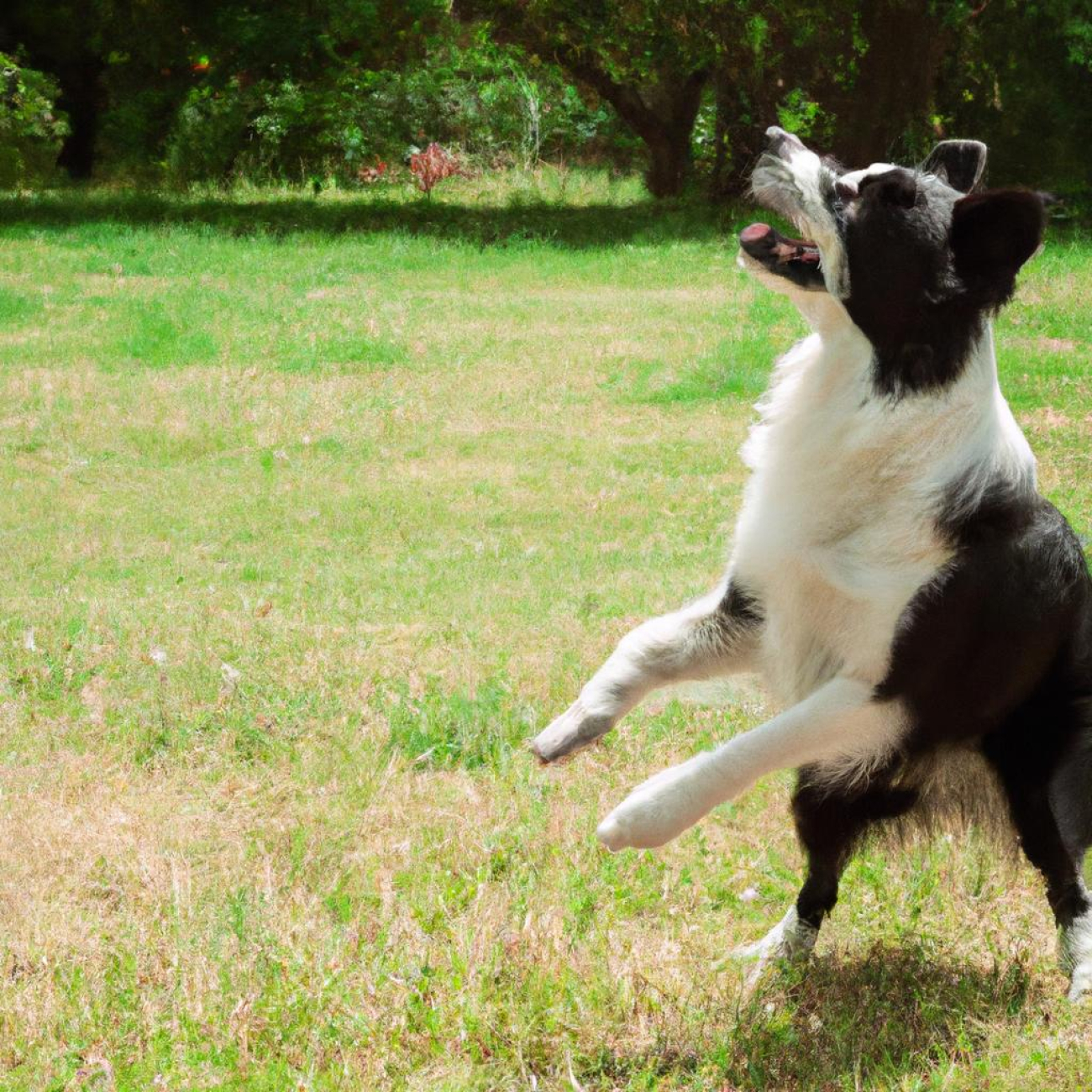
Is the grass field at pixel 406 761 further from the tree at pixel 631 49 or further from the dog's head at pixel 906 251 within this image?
the tree at pixel 631 49

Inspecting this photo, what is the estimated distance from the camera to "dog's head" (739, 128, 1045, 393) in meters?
3.09

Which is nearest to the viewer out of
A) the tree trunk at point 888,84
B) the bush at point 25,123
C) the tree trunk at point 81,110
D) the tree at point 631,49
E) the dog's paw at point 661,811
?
the dog's paw at point 661,811

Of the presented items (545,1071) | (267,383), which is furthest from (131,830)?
(267,383)

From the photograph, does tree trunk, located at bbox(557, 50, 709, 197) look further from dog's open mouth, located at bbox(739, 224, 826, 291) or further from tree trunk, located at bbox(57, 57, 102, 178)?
dog's open mouth, located at bbox(739, 224, 826, 291)

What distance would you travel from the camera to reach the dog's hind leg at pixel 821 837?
3.42 metres

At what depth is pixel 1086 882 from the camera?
3.66 metres

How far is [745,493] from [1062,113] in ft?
54.2

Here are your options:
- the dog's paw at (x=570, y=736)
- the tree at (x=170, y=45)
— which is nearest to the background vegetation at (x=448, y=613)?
the dog's paw at (x=570, y=736)

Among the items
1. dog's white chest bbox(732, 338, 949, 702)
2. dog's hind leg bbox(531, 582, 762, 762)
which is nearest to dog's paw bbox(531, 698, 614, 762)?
dog's hind leg bbox(531, 582, 762, 762)

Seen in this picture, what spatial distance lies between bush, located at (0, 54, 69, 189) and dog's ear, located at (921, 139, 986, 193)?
2101 centimetres

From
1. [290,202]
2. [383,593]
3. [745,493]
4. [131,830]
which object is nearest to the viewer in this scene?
[745,493]

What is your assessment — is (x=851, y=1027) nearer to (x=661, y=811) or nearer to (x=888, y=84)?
(x=661, y=811)

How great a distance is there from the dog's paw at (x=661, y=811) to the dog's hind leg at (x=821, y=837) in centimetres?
41

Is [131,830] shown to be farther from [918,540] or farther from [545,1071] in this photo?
[918,540]
